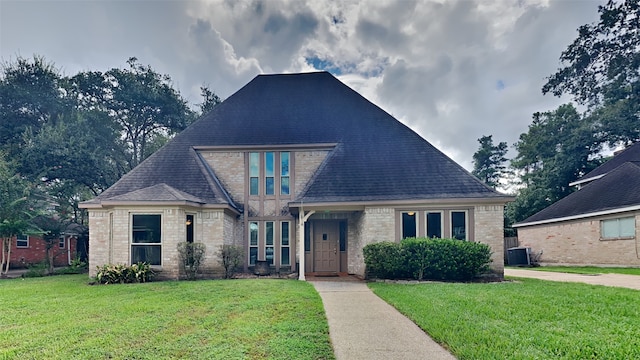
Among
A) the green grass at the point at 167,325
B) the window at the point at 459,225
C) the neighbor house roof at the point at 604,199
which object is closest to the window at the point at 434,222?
the window at the point at 459,225

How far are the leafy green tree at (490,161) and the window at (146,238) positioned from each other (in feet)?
116

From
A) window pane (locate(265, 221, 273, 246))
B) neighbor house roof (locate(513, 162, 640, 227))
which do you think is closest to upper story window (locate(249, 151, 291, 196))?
window pane (locate(265, 221, 273, 246))

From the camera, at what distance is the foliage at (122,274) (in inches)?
431

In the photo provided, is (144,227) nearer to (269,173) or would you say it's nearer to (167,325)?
(269,173)

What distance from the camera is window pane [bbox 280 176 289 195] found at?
1486 cm

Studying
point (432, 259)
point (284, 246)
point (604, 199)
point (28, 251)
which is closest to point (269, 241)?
Answer: point (284, 246)

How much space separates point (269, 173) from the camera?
1495 cm

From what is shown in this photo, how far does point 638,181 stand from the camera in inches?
625

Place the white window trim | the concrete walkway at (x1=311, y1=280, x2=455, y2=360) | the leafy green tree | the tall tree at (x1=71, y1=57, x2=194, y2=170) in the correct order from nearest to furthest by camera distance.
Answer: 1. the concrete walkway at (x1=311, y1=280, x2=455, y2=360)
2. the white window trim
3. the tall tree at (x1=71, y1=57, x2=194, y2=170)
4. the leafy green tree

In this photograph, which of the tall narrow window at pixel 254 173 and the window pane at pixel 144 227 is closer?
the window pane at pixel 144 227

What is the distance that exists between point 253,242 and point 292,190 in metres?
2.76

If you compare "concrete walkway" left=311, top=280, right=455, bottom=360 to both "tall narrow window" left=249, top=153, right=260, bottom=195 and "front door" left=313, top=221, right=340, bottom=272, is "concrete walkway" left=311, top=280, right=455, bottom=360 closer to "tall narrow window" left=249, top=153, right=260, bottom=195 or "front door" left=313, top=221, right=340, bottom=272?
"front door" left=313, top=221, right=340, bottom=272

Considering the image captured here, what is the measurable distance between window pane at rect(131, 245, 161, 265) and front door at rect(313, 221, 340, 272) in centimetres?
582

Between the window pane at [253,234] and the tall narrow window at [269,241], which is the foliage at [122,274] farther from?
the tall narrow window at [269,241]
